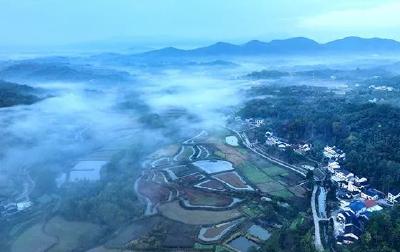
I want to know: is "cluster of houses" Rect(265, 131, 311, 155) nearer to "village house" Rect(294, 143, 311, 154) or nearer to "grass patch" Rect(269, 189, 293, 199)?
"village house" Rect(294, 143, 311, 154)

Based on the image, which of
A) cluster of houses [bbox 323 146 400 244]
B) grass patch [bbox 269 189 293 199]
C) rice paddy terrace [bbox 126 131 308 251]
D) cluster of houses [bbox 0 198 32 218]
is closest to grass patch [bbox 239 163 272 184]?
rice paddy terrace [bbox 126 131 308 251]

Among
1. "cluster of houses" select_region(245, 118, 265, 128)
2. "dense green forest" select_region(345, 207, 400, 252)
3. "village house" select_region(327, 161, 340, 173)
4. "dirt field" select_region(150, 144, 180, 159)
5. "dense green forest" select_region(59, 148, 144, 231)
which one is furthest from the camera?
"cluster of houses" select_region(245, 118, 265, 128)

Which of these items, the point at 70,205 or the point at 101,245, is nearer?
the point at 101,245

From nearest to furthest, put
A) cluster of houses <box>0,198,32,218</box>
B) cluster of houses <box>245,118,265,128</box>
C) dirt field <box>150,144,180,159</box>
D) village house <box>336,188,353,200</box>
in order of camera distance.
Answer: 1. cluster of houses <box>0,198,32,218</box>
2. village house <box>336,188,353,200</box>
3. dirt field <box>150,144,180,159</box>
4. cluster of houses <box>245,118,265,128</box>

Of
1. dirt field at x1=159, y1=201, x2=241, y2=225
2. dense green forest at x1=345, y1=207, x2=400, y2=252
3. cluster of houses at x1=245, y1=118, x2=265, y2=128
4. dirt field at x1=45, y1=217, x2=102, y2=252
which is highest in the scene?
dense green forest at x1=345, y1=207, x2=400, y2=252

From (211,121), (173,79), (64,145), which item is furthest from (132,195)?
(173,79)

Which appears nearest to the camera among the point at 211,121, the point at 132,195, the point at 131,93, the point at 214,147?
the point at 132,195

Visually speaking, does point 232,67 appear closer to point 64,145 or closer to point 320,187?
point 64,145

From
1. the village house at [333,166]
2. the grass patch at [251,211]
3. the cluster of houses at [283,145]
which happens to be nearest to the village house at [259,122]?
the cluster of houses at [283,145]
